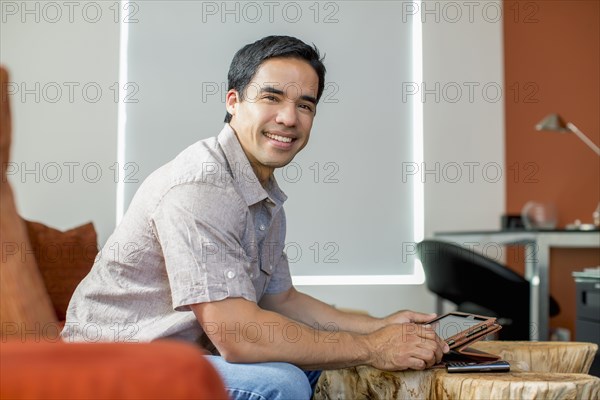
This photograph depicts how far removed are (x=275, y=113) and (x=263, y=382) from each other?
0.66 meters

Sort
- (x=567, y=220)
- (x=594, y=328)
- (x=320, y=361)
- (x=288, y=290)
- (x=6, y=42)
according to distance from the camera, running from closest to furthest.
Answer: (x=320, y=361), (x=288, y=290), (x=594, y=328), (x=6, y=42), (x=567, y=220)

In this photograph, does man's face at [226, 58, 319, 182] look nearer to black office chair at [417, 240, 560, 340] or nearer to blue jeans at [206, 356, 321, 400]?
blue jeans at [206, 356, 321, 400]

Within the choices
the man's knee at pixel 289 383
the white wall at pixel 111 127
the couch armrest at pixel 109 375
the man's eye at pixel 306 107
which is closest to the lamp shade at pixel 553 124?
the white wall at pixel 111 127

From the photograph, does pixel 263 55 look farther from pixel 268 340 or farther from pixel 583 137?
pixel 583 137

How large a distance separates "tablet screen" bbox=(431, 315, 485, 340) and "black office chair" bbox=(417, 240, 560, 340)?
1838 mm

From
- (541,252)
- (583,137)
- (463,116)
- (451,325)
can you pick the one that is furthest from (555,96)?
(451,325)

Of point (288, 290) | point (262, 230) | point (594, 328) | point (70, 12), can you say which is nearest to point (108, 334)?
point (262, 230)

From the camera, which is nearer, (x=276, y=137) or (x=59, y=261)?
(x=276, y=137)

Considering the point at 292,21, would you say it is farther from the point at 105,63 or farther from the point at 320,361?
the point at 320,361

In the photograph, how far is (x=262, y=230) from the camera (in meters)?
1.67

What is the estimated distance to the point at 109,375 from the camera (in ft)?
1.74

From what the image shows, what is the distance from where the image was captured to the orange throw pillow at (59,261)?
216 cm

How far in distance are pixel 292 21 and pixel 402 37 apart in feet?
2.06

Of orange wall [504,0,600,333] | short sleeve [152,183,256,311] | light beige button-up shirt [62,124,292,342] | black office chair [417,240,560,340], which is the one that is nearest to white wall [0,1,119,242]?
black office chair [417,240,560,340]
